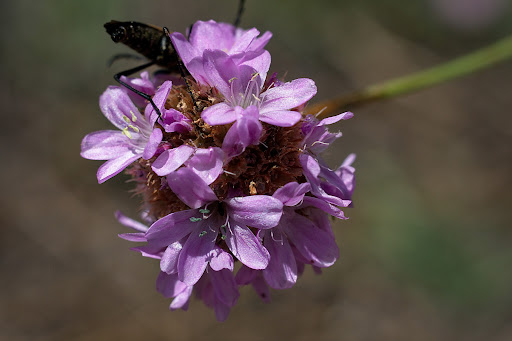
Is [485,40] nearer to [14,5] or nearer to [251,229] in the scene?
[251,229]

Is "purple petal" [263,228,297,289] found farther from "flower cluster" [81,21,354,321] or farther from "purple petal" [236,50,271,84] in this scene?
"purple petal" [236,50,271,84]

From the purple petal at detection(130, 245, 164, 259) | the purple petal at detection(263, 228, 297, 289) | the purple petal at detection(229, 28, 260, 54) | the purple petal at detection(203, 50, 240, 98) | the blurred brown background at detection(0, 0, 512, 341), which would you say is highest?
the purple petal at detection(229, 28, 260, 54)

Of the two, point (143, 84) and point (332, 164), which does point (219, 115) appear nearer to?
point (143, 84)

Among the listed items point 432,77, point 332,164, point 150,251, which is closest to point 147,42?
point 150,251

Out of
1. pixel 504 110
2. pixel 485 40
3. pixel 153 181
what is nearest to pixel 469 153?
pixel 504 110

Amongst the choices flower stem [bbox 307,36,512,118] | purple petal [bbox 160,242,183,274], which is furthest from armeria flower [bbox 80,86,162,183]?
flower stem [bbox 307,36,512,118]

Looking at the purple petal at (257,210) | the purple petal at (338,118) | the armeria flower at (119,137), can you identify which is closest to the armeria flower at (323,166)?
the purple petal at (338,118)
